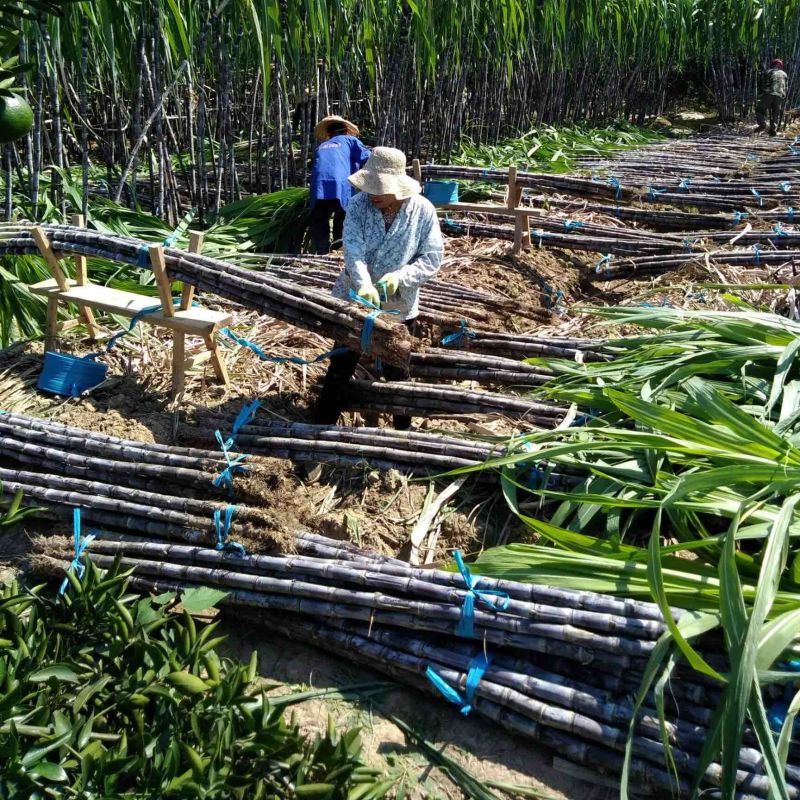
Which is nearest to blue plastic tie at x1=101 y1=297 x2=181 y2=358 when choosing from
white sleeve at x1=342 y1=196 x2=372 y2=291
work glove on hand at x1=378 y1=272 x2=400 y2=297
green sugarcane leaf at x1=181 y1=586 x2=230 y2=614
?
white sleeve at x1=342 y1=196 x2=372 y2=291

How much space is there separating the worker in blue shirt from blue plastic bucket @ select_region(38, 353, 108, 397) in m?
2.37

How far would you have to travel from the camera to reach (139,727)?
1.71 meters

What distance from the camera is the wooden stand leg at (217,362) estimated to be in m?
3.32

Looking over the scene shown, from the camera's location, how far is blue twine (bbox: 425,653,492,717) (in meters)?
1.96

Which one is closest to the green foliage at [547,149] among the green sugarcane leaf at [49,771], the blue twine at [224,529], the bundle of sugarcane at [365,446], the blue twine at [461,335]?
the blue twine at [461,335]

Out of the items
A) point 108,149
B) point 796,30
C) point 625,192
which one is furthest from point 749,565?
point 796,30

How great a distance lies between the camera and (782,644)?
5.73 feet

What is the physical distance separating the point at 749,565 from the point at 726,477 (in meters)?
0.22

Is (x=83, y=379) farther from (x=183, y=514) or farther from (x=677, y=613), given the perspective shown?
(x=677, y=613)

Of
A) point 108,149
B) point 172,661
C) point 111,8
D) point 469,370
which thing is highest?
point 111,8

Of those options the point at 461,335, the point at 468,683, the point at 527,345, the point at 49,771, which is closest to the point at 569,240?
the point at 461,335

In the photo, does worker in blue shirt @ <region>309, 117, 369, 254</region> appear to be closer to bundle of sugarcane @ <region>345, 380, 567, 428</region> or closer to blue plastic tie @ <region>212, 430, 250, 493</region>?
bundle of sugarcane @ <region>345, 380, 567, 428</region>

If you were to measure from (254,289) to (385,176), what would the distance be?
646 mm

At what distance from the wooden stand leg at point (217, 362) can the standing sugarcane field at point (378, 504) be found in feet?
0.15
